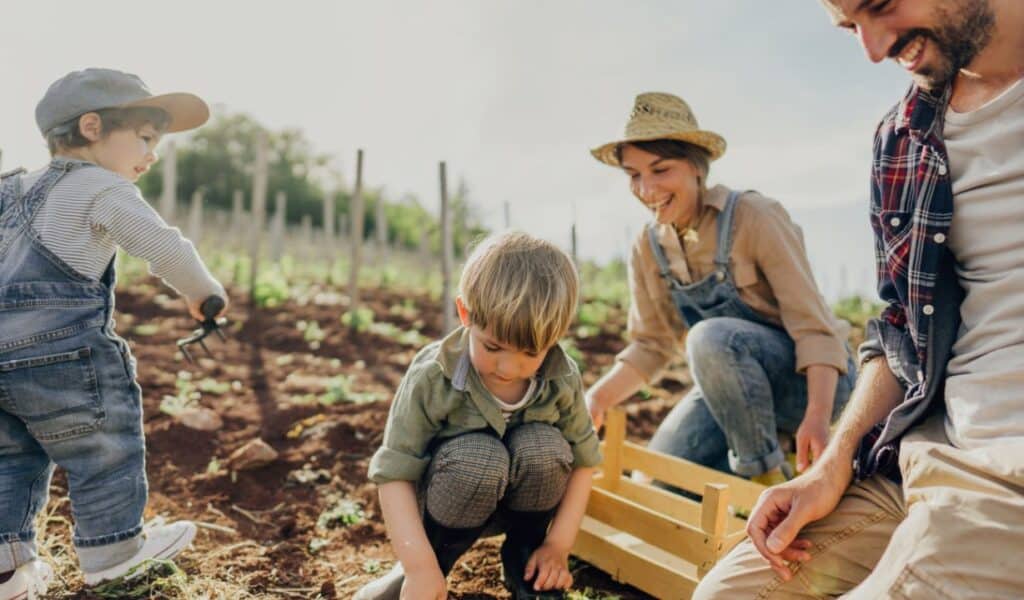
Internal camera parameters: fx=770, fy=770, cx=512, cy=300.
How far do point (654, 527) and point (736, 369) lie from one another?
632mm

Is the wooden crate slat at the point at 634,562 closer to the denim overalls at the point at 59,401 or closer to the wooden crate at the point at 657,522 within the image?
the wooden crate at the point at 657,522

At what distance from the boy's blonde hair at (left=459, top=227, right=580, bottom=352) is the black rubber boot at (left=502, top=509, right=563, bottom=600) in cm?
56

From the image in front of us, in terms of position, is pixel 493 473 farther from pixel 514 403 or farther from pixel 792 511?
pixel 792 511

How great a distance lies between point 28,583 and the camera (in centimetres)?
210

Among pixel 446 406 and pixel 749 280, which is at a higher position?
pixel 749 280

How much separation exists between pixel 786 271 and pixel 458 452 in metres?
1.39

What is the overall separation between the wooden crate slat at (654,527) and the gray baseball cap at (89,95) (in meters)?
1.90

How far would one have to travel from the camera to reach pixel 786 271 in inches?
104

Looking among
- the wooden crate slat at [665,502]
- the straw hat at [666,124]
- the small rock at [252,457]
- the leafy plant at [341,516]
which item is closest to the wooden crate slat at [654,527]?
the wooden crate slat at [665,502]

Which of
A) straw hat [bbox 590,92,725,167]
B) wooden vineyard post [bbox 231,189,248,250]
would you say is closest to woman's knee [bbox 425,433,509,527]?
straw hat [bbox 590,92,725,167]

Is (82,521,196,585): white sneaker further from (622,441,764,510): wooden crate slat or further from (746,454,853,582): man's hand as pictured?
(746,454,853,582): man's hand

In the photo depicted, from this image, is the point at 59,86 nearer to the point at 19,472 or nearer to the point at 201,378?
the point at 19,472

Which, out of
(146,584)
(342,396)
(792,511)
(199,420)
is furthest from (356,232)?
(792,511)

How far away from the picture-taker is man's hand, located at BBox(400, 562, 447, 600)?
70.9 inches
